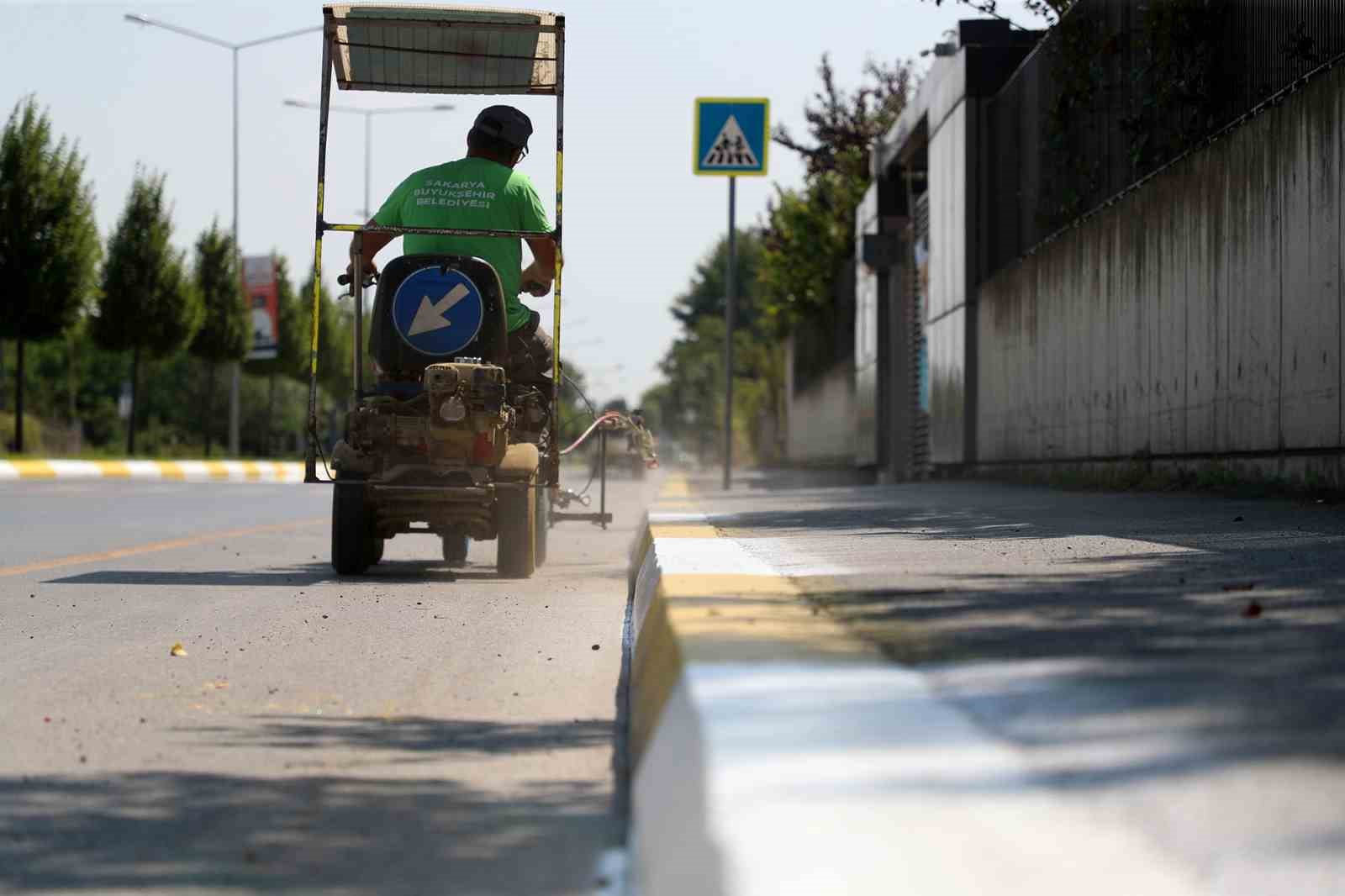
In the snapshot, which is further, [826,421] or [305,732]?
[826,421]

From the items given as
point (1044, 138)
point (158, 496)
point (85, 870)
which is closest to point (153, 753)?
point (85, 870)

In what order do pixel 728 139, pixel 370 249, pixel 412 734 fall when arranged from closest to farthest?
pixel 412 734
pixel 370 249
pixel 728 139

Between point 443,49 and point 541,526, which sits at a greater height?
point 443,49

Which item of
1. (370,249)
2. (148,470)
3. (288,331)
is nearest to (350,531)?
(370,249)

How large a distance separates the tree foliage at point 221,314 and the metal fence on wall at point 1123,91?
43987 mm

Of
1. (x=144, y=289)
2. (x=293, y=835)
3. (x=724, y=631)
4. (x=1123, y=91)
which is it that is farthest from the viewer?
(x=144, y=289)

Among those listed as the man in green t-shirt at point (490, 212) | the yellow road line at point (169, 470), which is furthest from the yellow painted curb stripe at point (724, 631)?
the yellow road line at point (169, 470)

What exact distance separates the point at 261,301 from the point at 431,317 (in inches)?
2030

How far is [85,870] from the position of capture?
3551 mm

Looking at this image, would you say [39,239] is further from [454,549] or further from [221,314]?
[454,549]

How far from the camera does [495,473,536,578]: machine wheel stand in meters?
10.4

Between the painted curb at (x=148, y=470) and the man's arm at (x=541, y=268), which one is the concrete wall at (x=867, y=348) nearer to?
the painted curb at (x=148, y=470)

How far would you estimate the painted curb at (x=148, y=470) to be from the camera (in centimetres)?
3441

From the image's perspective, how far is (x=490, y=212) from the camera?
10.6m
